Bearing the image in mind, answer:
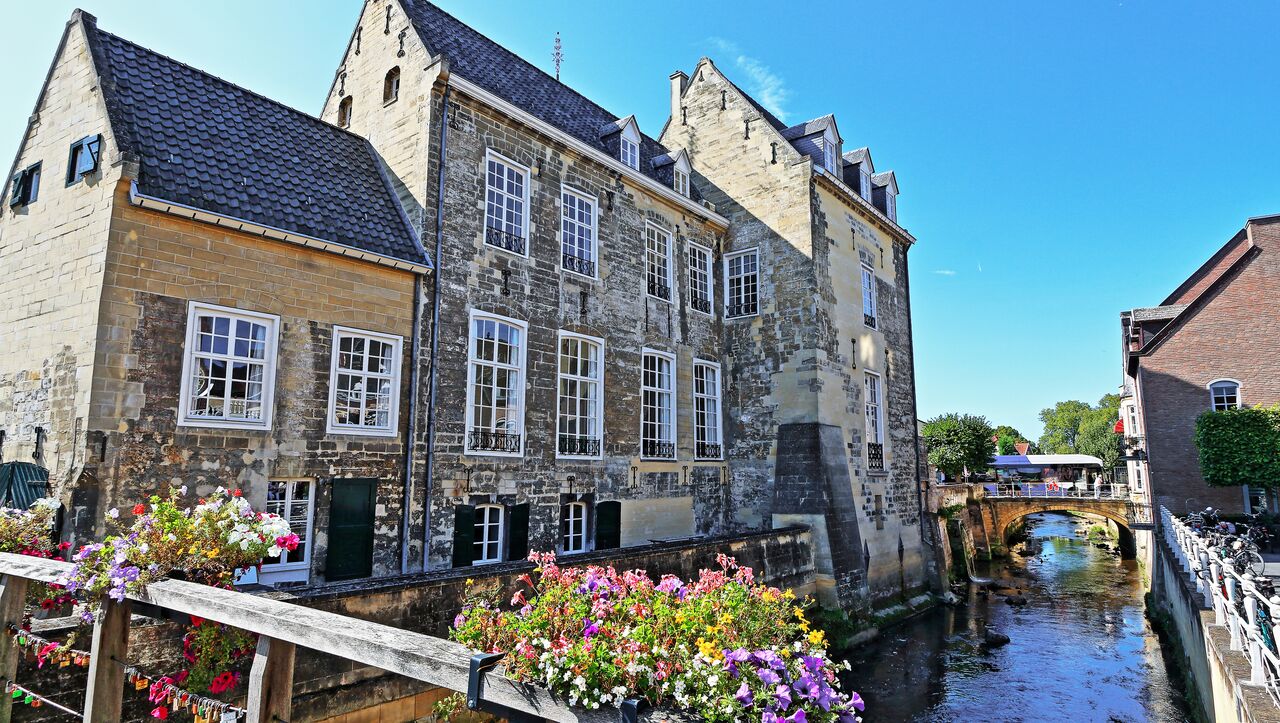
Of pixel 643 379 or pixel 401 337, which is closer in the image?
pixel 401 337

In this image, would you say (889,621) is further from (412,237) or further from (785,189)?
(412,237)

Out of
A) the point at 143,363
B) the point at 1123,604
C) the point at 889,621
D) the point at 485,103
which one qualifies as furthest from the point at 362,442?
the point at 1123,604

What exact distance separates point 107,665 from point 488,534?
8311mm

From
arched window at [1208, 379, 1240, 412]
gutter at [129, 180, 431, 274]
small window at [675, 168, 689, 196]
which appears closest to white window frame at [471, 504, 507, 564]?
gutter at [129, 180, 431, 274]

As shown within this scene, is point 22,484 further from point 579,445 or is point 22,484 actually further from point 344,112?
point 344,112

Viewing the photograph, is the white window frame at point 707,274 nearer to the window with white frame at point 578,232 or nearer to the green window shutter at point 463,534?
the window with white frame at point 578,232

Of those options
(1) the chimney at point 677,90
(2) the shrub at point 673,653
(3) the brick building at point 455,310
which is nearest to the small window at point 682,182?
(3) the brick building at point 455,310

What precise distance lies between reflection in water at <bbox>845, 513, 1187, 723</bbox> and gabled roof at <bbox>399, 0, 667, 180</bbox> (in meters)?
13.4

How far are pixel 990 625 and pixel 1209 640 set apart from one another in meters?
11.7

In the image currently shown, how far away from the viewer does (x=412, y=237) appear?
12406mm

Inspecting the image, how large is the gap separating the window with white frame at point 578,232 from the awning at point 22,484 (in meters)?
9.12

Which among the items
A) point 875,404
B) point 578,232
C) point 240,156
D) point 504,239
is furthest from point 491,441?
point 875,404

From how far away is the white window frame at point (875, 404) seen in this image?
20812 mm

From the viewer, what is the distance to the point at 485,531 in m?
12.7
